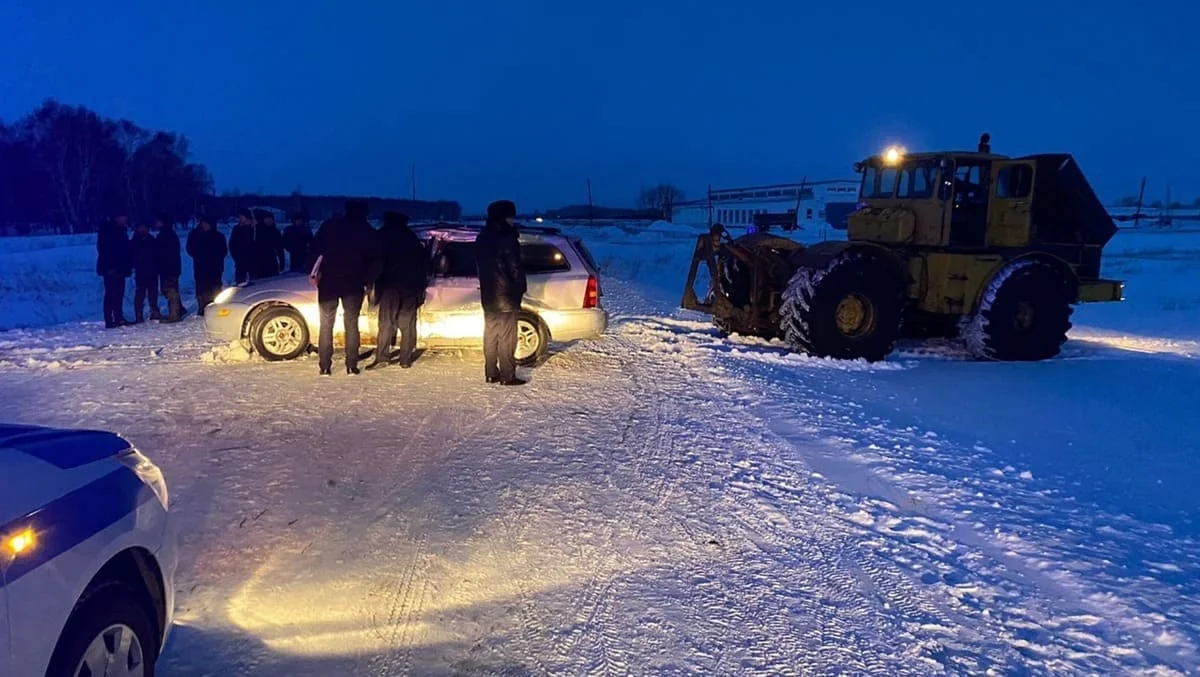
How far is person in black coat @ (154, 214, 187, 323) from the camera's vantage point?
12.9 m

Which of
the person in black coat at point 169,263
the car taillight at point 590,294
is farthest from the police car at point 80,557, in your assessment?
the person in black coat at point 169,263

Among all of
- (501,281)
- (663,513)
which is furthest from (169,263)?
(663,513)

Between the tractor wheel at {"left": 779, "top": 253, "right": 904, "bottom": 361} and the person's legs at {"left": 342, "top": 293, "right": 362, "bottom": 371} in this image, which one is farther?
the tractor wheel at {"left": 779, "top": 253, "right": 904, "bottom": 361}

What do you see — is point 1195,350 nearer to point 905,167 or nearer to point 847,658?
point 905,167

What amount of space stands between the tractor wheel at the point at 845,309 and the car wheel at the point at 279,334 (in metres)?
6.27

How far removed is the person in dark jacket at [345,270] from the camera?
8.49 metres

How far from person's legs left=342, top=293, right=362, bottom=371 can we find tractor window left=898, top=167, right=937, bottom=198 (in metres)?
7.84

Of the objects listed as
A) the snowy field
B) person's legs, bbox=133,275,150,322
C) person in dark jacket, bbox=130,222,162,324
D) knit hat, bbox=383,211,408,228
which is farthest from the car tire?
person's legs, bbox=133,275,150,322

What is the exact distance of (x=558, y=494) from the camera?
5.25 m

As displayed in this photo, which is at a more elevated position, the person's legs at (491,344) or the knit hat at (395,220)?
the knit hat at (395,220)

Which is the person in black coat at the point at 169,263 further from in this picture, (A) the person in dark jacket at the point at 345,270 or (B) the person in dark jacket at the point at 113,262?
(A) the person in dark jacket at the point at 345,270

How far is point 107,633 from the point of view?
2590 millimetres

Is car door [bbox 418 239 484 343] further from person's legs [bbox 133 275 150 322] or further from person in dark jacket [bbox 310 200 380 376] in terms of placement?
person's legs [bbox 133 275 150 322]

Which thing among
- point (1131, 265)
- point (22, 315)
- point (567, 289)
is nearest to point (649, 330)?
point (567, 289)
